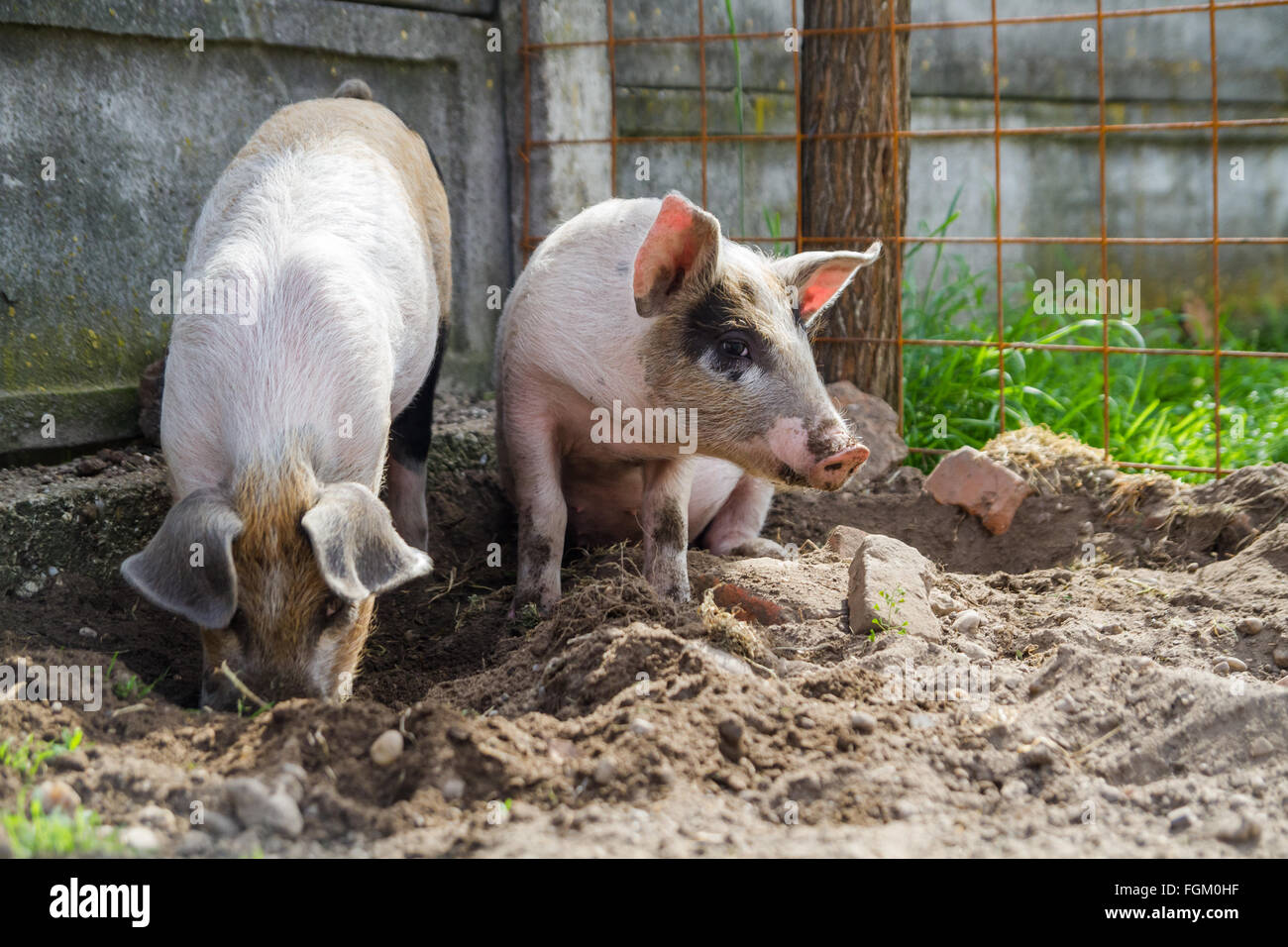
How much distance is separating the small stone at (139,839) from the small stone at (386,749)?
0.46 metres

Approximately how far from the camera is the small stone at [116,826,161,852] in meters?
2.29

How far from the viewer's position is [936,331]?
259 inches

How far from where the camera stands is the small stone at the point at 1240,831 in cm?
241

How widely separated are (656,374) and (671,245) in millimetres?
421

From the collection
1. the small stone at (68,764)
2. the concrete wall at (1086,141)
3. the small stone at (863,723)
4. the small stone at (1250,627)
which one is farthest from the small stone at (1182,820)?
the concrete wall at (1086,141)

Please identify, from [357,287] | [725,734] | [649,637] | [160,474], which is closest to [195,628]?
[160,474]

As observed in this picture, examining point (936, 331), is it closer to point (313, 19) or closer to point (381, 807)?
point (313, 19)

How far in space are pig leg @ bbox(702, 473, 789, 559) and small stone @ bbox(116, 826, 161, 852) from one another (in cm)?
298

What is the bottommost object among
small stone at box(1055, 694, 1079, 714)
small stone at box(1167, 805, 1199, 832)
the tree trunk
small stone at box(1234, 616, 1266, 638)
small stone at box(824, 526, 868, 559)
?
small stone at box(1167, 805, 1199, 832)

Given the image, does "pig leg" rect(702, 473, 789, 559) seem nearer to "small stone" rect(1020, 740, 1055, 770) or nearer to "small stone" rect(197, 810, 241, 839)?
"small stone" rect(1020, 740, 1055, 770)

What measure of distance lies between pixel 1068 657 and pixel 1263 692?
18.9 inches

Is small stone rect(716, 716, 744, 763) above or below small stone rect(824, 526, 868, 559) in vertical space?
below

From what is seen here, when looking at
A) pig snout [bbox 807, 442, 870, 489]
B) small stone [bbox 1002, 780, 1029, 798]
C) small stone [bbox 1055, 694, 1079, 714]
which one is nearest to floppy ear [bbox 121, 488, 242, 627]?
pig snout [bbox 807, 442, 870, 489]

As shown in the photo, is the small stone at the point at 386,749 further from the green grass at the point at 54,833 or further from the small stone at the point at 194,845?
the green grass at the point at 54,833
